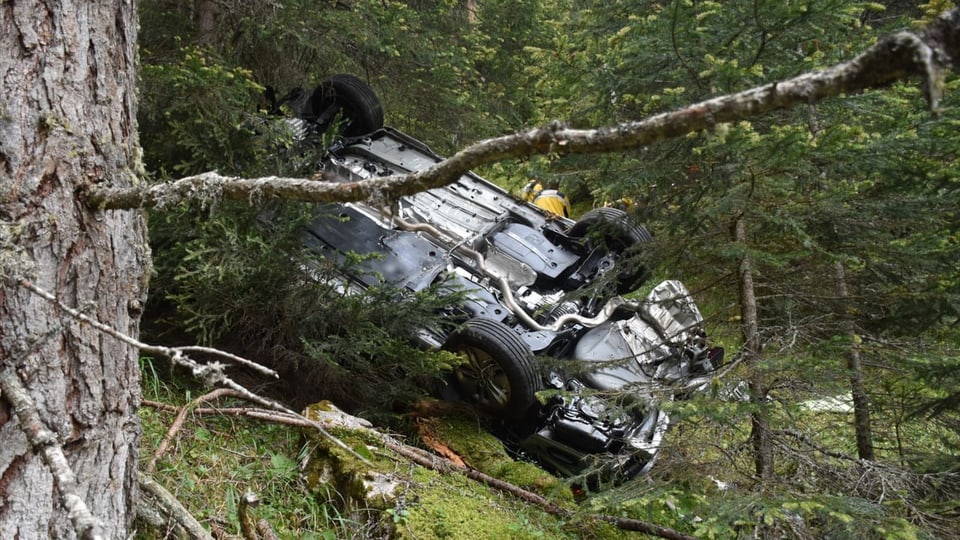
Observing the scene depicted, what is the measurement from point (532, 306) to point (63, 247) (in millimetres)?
5017

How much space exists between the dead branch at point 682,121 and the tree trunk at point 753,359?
2.76 meters

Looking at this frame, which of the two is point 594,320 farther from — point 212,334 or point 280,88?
point 280,88

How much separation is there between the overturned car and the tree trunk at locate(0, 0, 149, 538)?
108 inches

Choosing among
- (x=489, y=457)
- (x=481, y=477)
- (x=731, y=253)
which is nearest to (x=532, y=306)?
(x=489, y=457)

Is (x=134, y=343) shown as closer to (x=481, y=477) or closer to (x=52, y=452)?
(x=52, y=452)

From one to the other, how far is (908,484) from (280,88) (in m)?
7.18

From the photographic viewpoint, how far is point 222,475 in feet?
12.8

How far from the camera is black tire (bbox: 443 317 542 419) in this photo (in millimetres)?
5379

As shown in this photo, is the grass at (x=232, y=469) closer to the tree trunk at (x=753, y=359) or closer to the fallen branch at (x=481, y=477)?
the fallen branch at (x=481, y=477)

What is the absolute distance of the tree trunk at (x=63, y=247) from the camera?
175 cm

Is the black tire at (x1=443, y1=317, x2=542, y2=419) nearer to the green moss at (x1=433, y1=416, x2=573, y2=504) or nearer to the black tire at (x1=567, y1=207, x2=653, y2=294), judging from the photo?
the green moss at (x1=433, y1=416, x2=573, y2=504)

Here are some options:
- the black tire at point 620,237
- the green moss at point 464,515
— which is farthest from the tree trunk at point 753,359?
the black tire at point 620,237

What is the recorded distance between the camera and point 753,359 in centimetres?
405

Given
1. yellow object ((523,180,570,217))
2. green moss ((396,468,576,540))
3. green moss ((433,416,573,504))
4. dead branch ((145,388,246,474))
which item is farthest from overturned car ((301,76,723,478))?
yellow object ((523,180,570,217))
